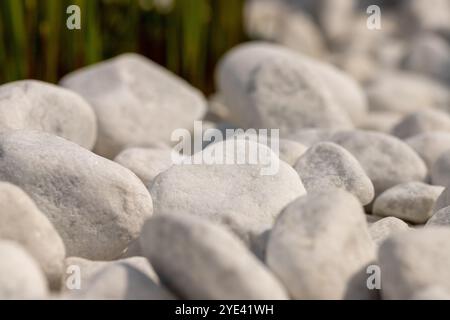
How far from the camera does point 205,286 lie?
1.07 m

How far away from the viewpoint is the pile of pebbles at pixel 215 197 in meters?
1.10

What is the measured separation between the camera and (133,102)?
2211 millimetres

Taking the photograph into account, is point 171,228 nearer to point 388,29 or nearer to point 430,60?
point 430,60


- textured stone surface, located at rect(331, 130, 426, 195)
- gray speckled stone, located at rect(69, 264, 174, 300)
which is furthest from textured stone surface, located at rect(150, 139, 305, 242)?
textured stone surface, located at rect(331, 130, 426, 195)

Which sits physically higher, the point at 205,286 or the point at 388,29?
the point at 205,286

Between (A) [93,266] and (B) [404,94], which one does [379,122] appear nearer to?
(B) [404,94]

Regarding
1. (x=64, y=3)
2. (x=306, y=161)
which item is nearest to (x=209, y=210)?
(x=306, y=161)

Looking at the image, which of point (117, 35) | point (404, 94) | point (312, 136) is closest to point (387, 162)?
point (312, 136)

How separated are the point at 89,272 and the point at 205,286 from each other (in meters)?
0.27

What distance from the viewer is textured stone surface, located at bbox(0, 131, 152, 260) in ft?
4.45

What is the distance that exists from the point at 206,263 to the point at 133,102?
121cm

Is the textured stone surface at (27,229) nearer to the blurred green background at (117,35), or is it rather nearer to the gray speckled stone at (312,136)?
the gray speckled stone at (312,136)

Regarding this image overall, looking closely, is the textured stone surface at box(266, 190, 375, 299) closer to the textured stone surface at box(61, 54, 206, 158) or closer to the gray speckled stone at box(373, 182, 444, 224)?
the gray speckled stone at box(373, 182, 444, 224)

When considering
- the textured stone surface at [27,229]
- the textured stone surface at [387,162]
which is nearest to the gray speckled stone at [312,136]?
the textured stone surface at [387,162]
